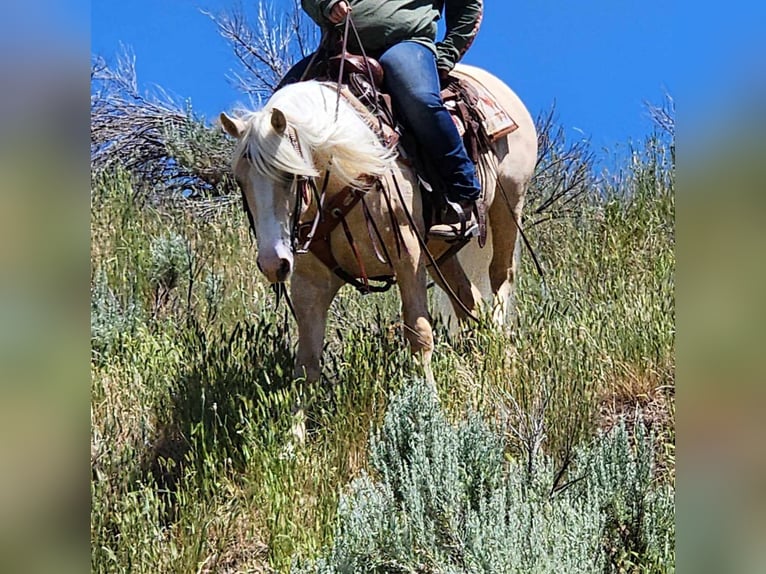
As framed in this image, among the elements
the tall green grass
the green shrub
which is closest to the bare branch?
the tall green grass

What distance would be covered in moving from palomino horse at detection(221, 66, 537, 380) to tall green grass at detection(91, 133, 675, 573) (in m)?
0.21

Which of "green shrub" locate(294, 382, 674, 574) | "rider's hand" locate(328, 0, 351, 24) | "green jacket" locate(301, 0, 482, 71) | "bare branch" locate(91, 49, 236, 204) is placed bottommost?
"green shrub" locate(294, 382, 674, 574)

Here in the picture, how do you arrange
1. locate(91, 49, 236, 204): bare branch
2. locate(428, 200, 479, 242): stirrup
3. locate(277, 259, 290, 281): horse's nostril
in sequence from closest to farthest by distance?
1. locate(277, 259, 290, 281): horse's nostril
2. locate(428, 200, 479, 242): stirrup
3. locate(91, 49, 236, 204): bare branch

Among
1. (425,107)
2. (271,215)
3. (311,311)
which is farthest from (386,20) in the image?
(311,311)

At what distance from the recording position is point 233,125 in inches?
129

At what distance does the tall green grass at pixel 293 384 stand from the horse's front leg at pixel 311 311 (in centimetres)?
9

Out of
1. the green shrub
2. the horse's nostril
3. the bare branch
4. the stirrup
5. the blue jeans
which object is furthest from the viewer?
the bare branch

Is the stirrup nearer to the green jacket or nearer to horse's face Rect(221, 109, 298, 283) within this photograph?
the green jacket

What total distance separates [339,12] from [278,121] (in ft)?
2.69

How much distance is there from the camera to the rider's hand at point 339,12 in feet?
11.8

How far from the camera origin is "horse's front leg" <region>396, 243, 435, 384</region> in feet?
12.2

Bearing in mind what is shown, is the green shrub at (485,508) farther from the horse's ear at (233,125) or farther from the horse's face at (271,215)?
the horse's ear at (233,125)

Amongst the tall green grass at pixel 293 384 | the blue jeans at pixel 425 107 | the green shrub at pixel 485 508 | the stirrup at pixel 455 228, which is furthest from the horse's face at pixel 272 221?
the stirrup at pixel 455 228
